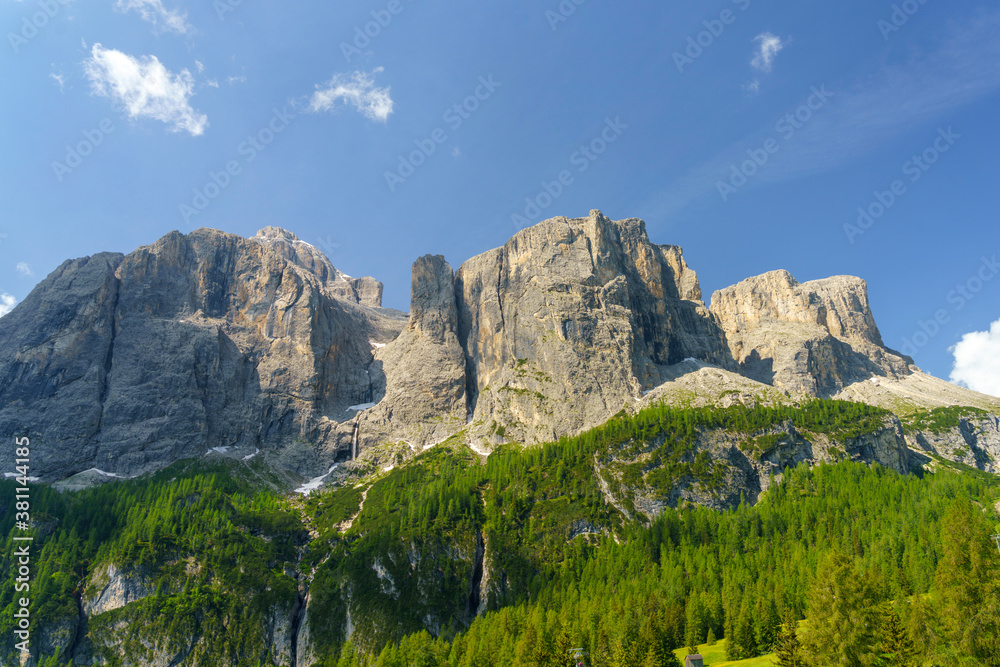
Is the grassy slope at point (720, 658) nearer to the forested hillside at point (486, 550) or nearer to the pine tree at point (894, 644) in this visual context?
the forested hillside at point (486, 550)

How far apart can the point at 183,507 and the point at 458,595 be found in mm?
67065

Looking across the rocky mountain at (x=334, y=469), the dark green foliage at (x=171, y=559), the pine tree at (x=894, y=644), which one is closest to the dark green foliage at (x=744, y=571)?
the pine tree at (x=894, y=644)

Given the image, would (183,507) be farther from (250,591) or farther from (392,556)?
(392,556)

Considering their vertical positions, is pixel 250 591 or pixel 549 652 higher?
pixel 250 591

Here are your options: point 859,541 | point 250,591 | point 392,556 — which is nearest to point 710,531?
point 859,541

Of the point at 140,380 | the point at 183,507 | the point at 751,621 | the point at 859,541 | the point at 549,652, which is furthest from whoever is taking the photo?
the point at 140,380

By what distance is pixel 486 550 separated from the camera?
13550 centimetres

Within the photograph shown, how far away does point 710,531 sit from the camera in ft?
415

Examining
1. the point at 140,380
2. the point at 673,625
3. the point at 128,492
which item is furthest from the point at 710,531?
the point at 140,380

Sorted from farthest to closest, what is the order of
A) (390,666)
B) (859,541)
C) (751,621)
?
(859,541) → (390,666) → (751,621)

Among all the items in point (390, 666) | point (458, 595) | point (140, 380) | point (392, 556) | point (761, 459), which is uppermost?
point (140, 380)

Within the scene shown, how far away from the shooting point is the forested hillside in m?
89.8

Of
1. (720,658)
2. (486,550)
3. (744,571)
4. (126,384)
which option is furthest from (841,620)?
(126,384)

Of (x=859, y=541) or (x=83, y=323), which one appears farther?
(x=83, y=323)
